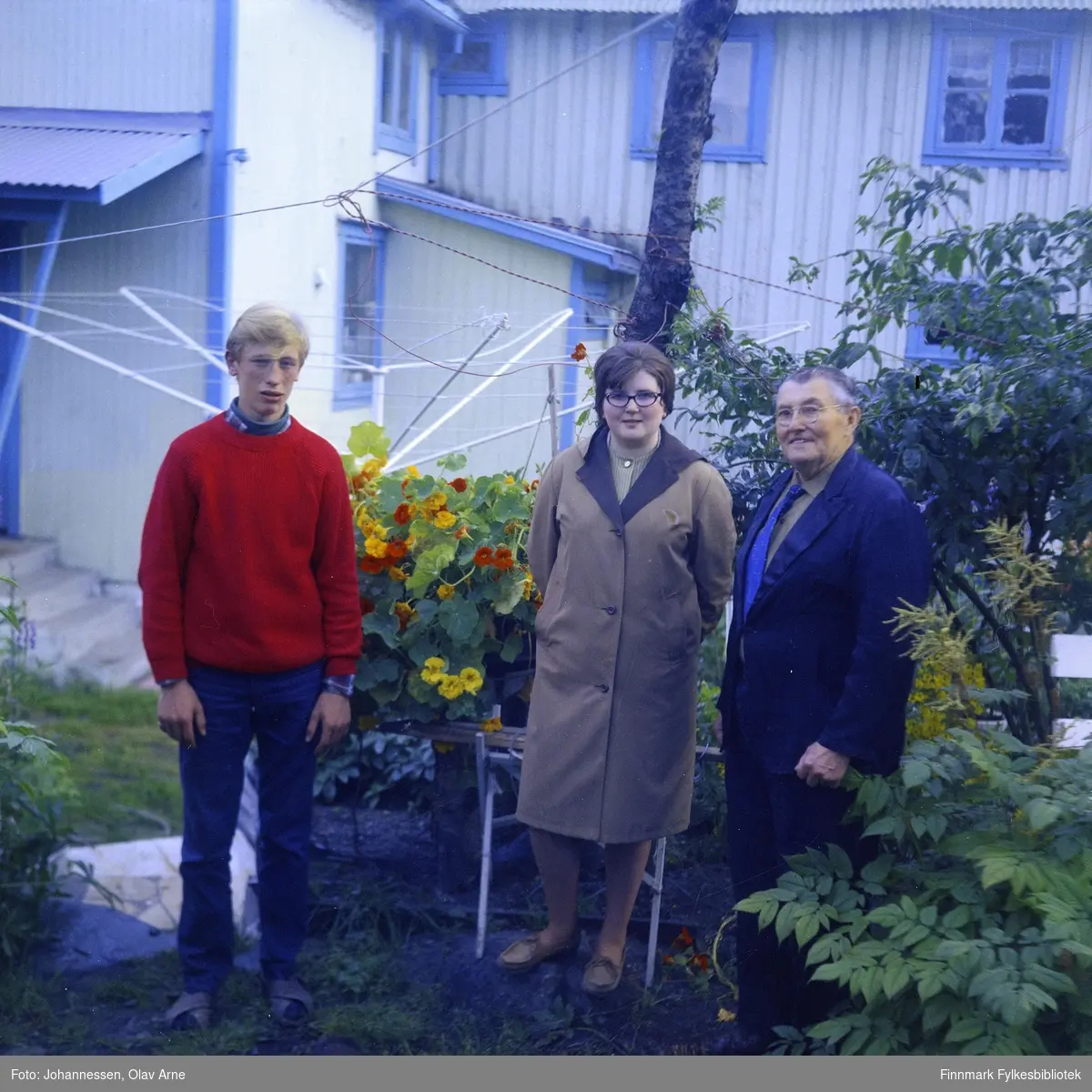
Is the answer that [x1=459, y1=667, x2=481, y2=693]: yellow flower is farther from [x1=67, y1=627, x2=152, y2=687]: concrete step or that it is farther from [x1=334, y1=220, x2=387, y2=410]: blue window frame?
[x1=67, y1=627, x2=152, y2=687]: concrete step

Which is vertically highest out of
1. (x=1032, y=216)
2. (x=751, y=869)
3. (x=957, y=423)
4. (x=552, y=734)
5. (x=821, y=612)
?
(x=1032, y=216)

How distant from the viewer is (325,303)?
6.25 meters

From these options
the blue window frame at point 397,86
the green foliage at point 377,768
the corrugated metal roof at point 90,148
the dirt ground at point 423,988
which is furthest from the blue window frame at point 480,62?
the dirt ground at point 423,988

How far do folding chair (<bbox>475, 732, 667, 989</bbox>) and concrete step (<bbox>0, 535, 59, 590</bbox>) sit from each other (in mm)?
3161

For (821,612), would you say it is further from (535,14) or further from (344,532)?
(535,14)

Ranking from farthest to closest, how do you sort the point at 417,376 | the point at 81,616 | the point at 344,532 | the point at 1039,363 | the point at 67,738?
1. the point at 417,376
2. the point at 81,616
3. the point at 67,738
4. the point at 344,532
5. the point at 1039,363

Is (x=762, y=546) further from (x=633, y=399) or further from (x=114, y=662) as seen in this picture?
(x=114, y=662)

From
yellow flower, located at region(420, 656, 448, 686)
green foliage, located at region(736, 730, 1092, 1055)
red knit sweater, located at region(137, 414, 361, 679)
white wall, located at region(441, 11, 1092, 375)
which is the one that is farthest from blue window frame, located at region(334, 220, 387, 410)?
green foliage, located at region(736, 730, 1092, 1055)

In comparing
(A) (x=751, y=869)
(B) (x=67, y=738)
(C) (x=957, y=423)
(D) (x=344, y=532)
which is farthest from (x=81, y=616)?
(C) (x=957, y=423)

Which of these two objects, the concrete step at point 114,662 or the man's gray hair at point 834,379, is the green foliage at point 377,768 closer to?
the concrete step at point 114,662

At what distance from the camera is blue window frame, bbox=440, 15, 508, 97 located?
15.5 feet

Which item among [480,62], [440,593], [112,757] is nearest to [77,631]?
[112,757]

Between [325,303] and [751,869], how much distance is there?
4199 mm

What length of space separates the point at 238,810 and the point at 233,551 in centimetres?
70
